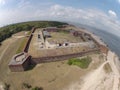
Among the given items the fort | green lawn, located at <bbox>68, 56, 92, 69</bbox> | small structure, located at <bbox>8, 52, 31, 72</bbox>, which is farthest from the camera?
green lawn, located at <bbox>68, 56, 92, 69</bbox>

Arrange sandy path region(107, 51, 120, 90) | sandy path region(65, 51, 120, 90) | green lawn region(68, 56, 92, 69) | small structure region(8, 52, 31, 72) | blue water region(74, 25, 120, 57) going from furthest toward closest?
blue water region(74, 25, 120, 57), green lawn region(68, 56, 92, 69), small structure region(8, 52, 31, 72), sandy path region(107, 51, 120, 90), sandy path region(65, 51, 120, 90)

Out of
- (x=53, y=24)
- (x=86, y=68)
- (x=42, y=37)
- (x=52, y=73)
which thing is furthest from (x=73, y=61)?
(x=53, y=24)

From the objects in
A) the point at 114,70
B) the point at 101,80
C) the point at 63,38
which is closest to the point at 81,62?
the point at 114,70

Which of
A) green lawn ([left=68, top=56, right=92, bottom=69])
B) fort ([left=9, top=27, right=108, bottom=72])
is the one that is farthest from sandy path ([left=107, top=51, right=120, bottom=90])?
green lawn ([left=68, top=56, right=92, bottom=69])

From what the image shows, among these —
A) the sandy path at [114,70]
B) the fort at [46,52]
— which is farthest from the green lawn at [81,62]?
the sandy path at [114,70]

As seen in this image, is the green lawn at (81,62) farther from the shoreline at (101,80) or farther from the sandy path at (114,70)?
the sandy path at (114,70)

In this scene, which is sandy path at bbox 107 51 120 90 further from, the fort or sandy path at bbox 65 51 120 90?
the fort

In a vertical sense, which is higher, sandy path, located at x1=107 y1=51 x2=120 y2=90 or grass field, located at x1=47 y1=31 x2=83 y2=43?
grass field, located at x1=47 y1=31 x2=83 y2=43

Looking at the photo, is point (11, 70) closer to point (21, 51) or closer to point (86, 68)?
point (21, 51)
